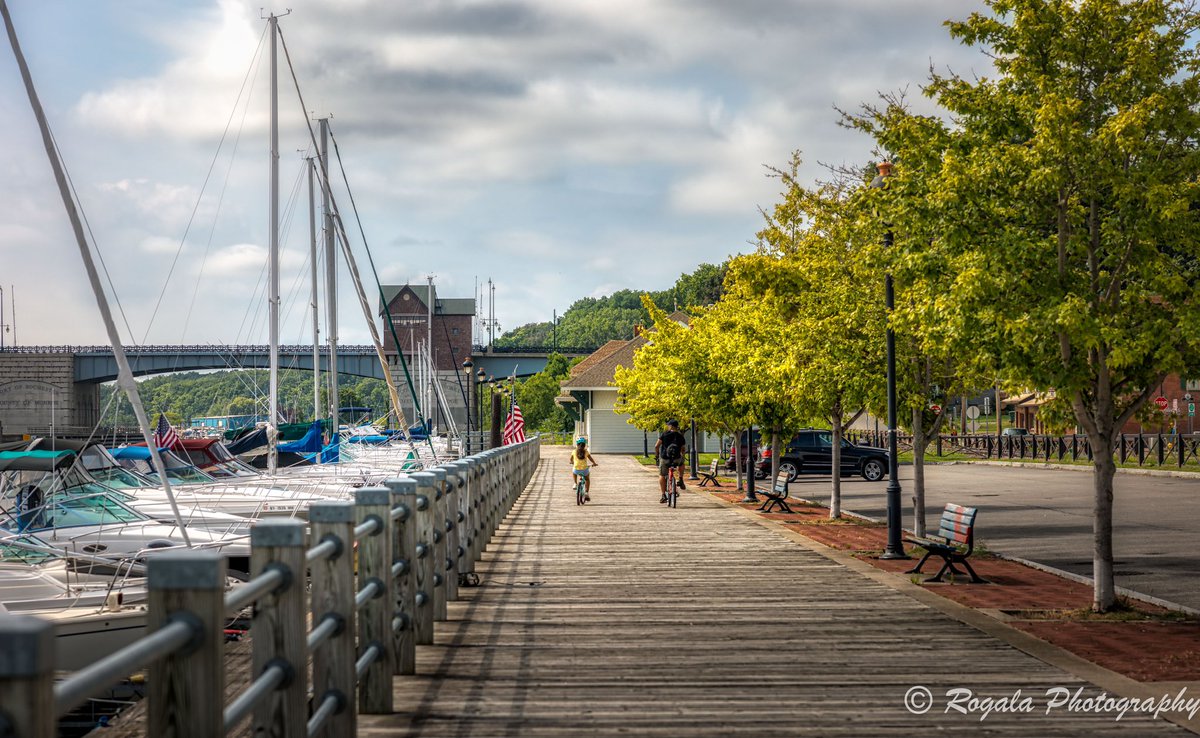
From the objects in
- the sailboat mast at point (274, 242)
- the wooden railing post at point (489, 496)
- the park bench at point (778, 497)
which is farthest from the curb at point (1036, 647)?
the sailboat mast at point (274, 242)

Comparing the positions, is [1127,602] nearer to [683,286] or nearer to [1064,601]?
[1064,601]

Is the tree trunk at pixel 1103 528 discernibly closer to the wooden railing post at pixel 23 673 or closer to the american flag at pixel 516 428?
the wooden railing post at pixel 23 673

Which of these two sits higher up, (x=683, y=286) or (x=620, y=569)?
(x=683, y=286)

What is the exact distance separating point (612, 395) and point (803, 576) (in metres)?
57.9

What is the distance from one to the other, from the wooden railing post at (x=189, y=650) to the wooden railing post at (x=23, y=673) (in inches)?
36.9

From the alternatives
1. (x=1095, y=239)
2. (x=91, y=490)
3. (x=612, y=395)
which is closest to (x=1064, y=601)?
(x=1095, y=239)

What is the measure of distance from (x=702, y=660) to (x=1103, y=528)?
5.57 meters

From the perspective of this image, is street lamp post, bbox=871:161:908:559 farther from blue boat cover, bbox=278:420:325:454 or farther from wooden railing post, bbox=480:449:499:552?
blue boat cover, bbox=278:420:325:454

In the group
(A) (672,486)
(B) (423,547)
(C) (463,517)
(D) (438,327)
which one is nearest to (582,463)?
(A) (672,486)

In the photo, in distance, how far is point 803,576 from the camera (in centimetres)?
1453

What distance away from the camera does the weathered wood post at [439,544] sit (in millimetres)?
9828

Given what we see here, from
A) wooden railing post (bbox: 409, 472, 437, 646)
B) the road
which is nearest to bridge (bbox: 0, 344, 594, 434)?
the road

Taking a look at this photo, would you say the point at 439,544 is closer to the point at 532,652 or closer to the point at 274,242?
the point at 532,652

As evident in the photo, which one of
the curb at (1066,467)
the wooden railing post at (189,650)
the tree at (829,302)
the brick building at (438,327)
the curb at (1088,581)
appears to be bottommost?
the curb at (1066,467)
